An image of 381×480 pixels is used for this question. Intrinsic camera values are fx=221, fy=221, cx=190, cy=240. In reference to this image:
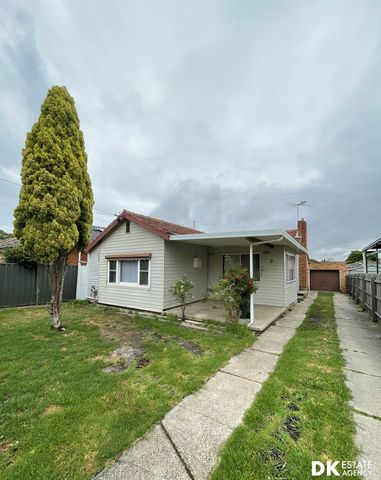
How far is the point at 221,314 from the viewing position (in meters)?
7.83

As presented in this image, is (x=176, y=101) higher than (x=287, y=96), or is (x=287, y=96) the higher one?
(x=176, y=101)

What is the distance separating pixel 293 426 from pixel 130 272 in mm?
7837

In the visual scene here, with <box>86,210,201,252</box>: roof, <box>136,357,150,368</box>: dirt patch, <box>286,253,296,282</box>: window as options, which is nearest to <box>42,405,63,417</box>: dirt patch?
<box>136,357,150,368</box>: dirt patch

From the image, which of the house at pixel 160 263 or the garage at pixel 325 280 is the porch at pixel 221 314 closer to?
the house at pixel 160 263

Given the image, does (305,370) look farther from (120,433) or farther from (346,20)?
(346,20)

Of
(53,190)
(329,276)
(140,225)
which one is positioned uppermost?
(53,190)

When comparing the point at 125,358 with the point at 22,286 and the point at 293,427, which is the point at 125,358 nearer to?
the point at 293,427

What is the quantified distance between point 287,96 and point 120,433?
11110 millimetres

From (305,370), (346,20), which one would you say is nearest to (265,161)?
(346,20)

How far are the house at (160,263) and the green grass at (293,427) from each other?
420 centimetres

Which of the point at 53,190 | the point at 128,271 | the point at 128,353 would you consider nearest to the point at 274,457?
the point at 128,353

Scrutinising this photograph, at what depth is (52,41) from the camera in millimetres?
6730

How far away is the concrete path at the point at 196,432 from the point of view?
1979mm

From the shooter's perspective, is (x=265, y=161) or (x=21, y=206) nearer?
(x=21, y=206)
